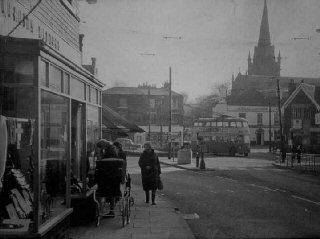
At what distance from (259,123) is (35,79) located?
68820 mm

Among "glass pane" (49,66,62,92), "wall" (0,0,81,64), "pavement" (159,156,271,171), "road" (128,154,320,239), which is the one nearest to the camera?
"glass pane" (49,66,62,92)

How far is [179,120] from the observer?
73250mm

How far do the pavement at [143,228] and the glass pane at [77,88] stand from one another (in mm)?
2588

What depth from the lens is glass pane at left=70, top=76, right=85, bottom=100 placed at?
25.5 feet

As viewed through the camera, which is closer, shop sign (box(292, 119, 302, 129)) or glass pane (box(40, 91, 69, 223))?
glass pane (box(40, 91, 69, 223))

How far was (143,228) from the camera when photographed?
8.38 m

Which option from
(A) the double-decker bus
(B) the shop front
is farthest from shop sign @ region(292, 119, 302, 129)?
(B) the shop front

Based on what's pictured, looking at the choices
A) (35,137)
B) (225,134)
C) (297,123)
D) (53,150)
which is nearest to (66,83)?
(53,150)

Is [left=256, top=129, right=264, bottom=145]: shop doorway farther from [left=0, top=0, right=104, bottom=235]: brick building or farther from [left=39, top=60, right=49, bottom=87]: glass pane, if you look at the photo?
[left=39, top=60, right=49, bottom=87]: glass pane

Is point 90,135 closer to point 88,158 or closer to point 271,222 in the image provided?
point 88,158

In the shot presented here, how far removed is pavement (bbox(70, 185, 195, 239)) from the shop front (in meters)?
0.83

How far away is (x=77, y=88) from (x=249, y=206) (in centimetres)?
600

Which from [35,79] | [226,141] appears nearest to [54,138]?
[35,79]

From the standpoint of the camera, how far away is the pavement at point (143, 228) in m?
7.70
